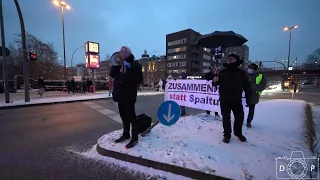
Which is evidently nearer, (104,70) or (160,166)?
(160,166)

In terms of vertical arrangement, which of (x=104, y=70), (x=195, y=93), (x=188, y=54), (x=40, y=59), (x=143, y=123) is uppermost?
(x=188, y=54)

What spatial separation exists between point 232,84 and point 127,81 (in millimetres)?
2113

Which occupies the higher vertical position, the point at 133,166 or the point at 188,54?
the point at 188,54

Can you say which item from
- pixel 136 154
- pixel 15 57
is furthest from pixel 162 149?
pixel 15 57

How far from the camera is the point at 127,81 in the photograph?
3.33m

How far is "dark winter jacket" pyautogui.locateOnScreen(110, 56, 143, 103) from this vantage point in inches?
131

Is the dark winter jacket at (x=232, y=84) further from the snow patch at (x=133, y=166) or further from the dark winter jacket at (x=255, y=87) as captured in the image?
the snow patch at (x=133, y=166)

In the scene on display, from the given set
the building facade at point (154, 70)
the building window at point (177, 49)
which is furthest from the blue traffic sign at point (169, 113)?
the building window at point (177, 49)

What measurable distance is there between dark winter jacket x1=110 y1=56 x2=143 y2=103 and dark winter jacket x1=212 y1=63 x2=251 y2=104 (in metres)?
1.75

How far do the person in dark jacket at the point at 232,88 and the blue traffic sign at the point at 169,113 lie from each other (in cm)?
106

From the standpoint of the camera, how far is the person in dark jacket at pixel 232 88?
140 inches

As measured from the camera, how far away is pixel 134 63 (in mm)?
3408

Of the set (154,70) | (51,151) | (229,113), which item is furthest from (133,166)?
(154,70)

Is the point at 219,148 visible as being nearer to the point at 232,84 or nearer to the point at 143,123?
the point at 232,84
